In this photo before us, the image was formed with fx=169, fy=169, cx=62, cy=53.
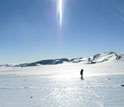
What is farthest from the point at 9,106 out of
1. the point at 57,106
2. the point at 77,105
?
the point at 77,105

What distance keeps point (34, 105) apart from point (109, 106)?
441 centimetres

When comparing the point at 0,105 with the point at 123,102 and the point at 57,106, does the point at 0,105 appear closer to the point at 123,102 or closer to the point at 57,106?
the point at 57,106

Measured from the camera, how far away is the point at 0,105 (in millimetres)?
10539

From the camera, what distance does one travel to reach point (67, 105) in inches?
394

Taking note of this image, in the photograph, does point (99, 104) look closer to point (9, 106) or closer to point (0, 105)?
point (9, 106)

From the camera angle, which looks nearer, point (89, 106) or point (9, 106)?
point (89, 106)

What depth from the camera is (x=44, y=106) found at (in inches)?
391

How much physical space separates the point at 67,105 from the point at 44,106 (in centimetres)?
136

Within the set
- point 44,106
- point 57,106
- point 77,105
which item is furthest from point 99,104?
point 44,106

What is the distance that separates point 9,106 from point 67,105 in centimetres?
349

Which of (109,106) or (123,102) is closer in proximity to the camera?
(109,106)

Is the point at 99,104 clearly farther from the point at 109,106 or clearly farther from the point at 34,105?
the point at 34,105

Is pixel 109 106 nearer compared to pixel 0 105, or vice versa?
pixel 109 106

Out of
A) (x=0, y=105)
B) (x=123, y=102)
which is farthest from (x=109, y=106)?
(x=0, y=105)
